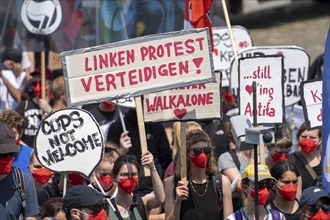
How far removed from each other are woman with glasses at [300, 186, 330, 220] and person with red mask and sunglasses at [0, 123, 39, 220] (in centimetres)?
191

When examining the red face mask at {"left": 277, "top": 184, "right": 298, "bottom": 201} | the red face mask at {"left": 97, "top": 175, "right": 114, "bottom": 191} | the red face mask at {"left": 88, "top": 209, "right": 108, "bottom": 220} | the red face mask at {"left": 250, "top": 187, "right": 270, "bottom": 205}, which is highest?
the red face mask at {"left": 97, "top": 175, "right": 114, "bottom": 191}

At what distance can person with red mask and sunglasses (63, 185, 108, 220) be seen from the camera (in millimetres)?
8289

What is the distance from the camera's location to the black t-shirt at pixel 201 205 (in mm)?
9633

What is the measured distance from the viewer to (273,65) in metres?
10.9

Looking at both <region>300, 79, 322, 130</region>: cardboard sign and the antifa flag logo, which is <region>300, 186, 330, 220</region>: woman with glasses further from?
the antifa flag logo

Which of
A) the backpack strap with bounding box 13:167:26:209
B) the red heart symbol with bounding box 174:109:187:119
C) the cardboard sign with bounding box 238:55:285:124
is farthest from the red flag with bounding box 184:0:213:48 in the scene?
the backpack strap with bounding box 13:167:26:209

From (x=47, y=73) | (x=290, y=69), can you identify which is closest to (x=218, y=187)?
(x=290, y=69)

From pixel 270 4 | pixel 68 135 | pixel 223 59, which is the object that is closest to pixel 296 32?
pixel 270 4

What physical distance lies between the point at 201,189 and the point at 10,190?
165cm

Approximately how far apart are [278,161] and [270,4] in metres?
13.2

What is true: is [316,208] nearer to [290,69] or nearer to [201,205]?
[201,205]

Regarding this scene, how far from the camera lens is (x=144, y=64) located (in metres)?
9.82

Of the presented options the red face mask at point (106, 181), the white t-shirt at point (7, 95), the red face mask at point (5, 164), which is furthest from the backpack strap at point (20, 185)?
the white t-shirt at point (7, 95)

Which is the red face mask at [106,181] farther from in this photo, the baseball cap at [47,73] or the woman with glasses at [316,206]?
the baseball cap at [47,73]
